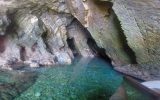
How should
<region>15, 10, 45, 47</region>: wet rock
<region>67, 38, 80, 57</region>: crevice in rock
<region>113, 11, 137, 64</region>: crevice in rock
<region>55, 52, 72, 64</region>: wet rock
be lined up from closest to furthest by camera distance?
<region>113, 11, 137, 64</region>: crevice in rock < <region>15, 10, 45, 47</region>: wet rock < <region>55, 52, 72, 64</region>: wet rock < <region>67, 38, 80, 57</region>: crevice in rock

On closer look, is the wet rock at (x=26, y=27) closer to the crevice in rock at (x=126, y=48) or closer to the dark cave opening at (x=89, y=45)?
the dark cave opening at (x=89, y=45)

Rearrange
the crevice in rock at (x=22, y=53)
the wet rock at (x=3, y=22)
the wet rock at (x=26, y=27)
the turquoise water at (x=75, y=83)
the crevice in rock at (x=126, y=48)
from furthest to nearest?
1. the crevice in rock at (x=22, y=53)
2. the wet rock at (x=26, y=27)
3. the crevice in rock at (x=126, y=48)
4. the wet rock at (x=3, y=22)
5. the turquoise water at (x=75, y=83)

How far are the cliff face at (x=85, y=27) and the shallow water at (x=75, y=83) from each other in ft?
2.56

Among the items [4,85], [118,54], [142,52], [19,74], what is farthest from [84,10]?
[4,85]

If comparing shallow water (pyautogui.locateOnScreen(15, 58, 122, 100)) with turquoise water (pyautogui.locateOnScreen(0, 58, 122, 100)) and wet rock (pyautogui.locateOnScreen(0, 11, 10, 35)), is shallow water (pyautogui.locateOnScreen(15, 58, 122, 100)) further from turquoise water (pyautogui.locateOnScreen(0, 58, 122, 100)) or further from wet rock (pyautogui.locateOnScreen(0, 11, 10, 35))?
wet rock (pyautogui.locateOnScreen(0, 11, 10, 35))

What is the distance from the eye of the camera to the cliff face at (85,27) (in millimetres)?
8273

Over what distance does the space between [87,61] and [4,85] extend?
5234 millimetres

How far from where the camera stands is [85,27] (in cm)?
1119

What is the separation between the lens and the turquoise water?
746 cm

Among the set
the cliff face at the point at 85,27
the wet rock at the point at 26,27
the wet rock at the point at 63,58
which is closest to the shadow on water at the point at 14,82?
the cliff face at the point at 85,27

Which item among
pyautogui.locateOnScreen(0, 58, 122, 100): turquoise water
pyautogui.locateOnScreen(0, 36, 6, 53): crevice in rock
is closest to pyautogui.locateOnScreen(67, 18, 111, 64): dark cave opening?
pyautogui.locateOnScreen(0, 58, 122, 100): turquoise water

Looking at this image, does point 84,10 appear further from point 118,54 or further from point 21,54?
point 21,54

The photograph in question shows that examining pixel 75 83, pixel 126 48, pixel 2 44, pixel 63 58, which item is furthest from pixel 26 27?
pixel 126 48

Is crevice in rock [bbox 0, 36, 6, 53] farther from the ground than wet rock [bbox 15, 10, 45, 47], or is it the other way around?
wet rock [bbox 15, 10, 45, 47]
